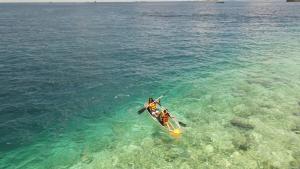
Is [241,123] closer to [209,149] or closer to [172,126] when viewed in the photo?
[209,149]

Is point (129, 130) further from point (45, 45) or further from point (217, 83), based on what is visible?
point (45, 45)

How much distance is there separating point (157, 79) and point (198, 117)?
493 inches

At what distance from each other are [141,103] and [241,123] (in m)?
11.2

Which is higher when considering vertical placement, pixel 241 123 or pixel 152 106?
pixel 152 106

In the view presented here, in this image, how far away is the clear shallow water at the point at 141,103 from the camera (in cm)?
2228

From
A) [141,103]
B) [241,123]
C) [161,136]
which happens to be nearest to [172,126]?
[161,136]

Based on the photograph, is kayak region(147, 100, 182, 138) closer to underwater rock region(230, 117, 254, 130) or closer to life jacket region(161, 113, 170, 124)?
life jacket region(161, 113, 170, 124)

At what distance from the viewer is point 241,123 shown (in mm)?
26906

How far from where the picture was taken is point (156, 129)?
26219 millimetres

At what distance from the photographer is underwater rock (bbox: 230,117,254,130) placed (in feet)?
86.1

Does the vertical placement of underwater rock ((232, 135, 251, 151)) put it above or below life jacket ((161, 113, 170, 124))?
below

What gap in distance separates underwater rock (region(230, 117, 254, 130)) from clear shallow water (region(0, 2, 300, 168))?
9.6 inches

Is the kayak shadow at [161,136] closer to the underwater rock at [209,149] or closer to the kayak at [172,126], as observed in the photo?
the kayak at [172,126]

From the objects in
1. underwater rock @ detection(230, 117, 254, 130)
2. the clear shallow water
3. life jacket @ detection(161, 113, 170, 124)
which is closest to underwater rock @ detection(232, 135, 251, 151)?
the clear shallow water
